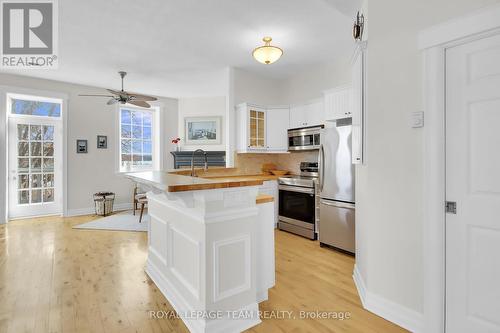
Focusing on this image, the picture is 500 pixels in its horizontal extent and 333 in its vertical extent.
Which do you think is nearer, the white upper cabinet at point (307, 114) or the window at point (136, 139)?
the white upper cabinet at point (307, 114)

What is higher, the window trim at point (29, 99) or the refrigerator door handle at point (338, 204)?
the window trim at point (29, 99)

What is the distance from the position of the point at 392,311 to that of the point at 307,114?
10.5 feet

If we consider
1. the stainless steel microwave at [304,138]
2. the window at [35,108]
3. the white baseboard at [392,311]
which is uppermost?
the window at [35,108]

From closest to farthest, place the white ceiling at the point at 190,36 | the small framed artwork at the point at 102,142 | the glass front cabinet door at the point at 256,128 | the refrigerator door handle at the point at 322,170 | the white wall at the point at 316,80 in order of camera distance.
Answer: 1. the white ceiling at the point at 190,36
2. the refrigerator door handle at the point at 322,170
3. the white wall at the point at 316,80
4. the glass front cabinet door at the point at 256,128
5. the small framed artwork at the point at 102,142

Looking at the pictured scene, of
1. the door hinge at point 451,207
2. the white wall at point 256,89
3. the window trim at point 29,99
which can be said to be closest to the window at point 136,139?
the window trim at point 29,99

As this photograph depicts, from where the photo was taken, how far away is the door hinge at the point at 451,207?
5.50 feet

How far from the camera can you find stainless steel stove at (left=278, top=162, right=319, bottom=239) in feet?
12.8

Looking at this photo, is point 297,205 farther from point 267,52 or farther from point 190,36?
point 190,36

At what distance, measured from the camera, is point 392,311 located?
195 centimetres

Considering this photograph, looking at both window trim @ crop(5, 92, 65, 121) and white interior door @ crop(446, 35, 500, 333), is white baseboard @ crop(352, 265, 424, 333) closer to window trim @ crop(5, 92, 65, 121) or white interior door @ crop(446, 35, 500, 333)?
white interior door @ crop(446, 35, 500, 333)

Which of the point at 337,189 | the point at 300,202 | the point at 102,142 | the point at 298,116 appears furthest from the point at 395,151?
the point at 102,142

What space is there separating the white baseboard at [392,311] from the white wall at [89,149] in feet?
18.8

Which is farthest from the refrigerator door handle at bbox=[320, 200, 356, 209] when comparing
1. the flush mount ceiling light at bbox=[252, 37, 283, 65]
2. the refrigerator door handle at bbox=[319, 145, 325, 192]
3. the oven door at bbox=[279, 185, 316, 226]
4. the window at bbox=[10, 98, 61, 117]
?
the window at bbox=[10, 98, 61, 117]

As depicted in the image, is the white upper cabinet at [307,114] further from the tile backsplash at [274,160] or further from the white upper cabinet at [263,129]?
the tile backsplash at [274,160]
